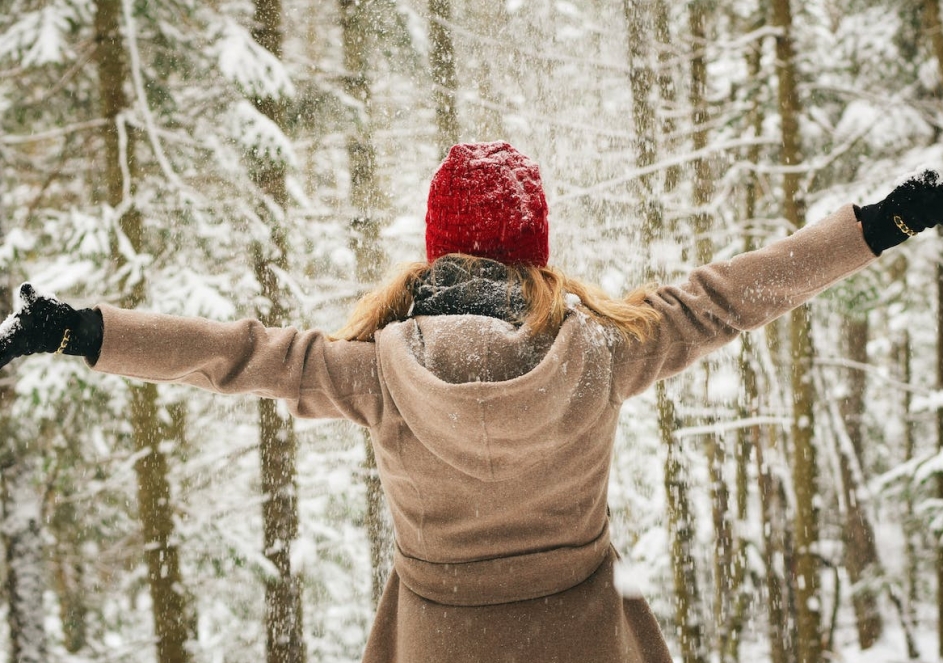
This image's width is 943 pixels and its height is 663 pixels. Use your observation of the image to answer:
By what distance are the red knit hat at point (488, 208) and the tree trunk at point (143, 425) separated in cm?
462

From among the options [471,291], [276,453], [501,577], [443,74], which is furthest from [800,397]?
[471,291]

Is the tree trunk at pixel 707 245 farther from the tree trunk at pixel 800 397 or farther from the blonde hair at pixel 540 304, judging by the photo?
the blonde hair at pixel 540 304

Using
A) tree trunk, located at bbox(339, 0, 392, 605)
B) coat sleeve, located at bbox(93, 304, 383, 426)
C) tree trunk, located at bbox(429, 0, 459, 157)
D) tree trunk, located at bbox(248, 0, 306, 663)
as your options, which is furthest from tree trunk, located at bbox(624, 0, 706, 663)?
coat sleeve, located at bbox(93, 304, 383, 426)

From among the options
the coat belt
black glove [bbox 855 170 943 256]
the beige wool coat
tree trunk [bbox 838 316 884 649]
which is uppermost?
black glove [bbox 855 170 943 256]

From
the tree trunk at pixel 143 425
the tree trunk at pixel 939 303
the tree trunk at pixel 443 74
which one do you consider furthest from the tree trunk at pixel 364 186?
the tree trunk at pixel 939 303

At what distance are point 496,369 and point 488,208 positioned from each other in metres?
0.44

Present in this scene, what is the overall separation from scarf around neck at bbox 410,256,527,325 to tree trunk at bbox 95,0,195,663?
4710mm

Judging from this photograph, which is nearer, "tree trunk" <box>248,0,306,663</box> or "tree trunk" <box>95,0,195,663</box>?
"tree trunk" <box>95,0,195,663</box>

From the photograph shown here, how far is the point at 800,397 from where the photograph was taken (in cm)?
664

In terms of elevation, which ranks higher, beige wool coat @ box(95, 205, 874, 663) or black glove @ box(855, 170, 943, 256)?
black glove @ box(855, 170, 943, 256)

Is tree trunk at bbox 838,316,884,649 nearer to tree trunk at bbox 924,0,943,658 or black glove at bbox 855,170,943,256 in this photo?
tree trunk at bbox 924,0,943,658

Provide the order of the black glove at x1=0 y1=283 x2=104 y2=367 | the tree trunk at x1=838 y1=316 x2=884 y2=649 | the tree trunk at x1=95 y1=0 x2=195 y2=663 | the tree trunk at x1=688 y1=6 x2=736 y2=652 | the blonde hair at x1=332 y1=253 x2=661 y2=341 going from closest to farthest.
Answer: the black glove at x1=0 y1=283 x2=104 y2=367 → the blonde hair at x1=332 y1=253 x2=661 y2=341 → the tree trunk at x1=95 y1=0 x2=195 y2=663 → the tree trunk at x1=688 y1=6 x2=736 y2=652 → the tree trunk at x1=838 y1=316 x2=884 y2=649

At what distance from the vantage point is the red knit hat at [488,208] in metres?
1.78

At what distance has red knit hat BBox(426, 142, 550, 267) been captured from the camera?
5.82 ft
